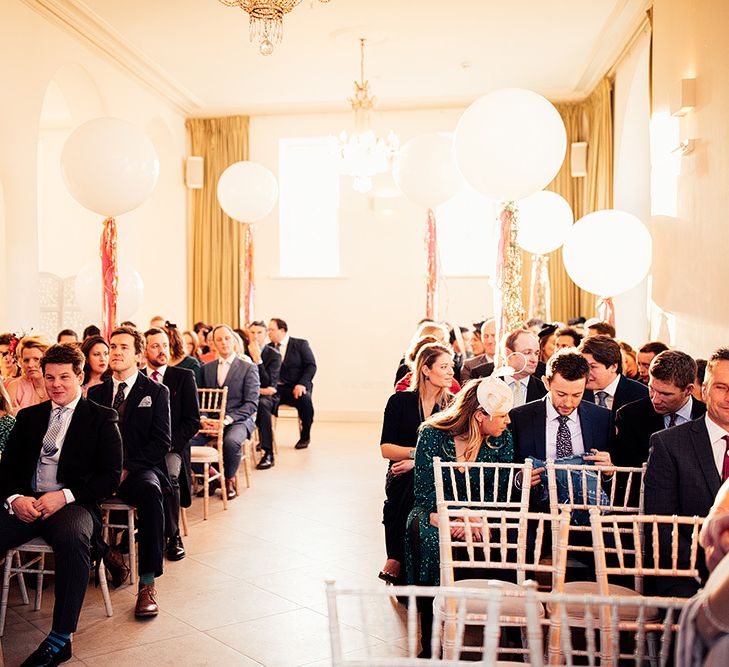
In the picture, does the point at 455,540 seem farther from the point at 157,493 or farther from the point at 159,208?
the point at 159,208

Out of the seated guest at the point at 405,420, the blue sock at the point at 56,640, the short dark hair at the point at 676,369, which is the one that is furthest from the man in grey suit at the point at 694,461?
the blue sock at the point at 56,640

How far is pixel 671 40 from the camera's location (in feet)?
21.8

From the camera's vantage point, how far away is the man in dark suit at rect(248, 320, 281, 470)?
8.68m

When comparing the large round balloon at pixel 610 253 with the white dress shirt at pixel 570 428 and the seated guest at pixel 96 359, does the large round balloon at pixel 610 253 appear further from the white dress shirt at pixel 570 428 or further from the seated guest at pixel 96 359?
the seated guest at pixel 96 359

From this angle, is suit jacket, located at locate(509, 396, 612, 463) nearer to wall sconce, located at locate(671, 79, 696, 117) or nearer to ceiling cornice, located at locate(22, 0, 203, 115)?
wall sconce, located at locate(671, 79, 696, 117)

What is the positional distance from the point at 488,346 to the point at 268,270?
20.8 ft

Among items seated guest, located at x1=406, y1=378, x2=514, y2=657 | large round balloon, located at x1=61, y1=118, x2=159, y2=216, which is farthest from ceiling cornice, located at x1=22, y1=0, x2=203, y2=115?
seated guest, located at x1=406, y1=378, x2=514, y2=657

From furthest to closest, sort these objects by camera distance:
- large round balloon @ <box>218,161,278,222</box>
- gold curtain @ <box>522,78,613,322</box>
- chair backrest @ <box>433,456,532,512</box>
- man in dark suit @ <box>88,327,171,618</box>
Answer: gold curtain @ <box>522,78,613,322</box> → large round balloon @ <box>218,161,278,222</box> → man in dark suit @ <box>88,327,171,618</box> → chair backrest @ <box>433,456,532,512</box>

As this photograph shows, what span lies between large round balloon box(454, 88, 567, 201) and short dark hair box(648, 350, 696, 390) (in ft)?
5.65

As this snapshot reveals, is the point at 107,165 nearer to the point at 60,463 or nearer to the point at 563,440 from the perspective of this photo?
the point at 60,463

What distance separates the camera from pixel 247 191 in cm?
954

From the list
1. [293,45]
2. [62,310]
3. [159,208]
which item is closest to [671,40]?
[293,45]

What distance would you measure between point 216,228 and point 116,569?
26.0 ft

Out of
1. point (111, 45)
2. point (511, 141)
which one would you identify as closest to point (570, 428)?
point (511, 141)
